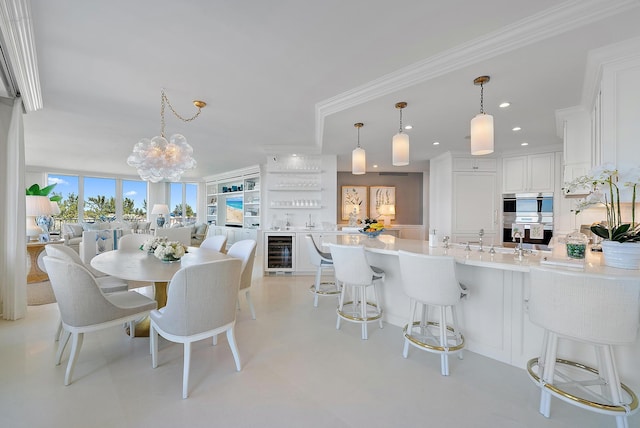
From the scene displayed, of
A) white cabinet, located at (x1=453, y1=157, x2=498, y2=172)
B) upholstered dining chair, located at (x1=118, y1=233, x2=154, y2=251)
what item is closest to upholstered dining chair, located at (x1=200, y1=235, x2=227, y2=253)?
upholstered dining chair, located at (x1=118, y1=233, x2=154, y2=251)

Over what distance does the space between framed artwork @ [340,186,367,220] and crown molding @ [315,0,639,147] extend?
16.1 ft

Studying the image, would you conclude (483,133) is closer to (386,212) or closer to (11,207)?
(11,207)

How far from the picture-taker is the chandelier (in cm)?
312

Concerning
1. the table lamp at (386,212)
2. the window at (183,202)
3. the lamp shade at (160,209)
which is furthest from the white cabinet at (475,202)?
the window at (183,202)

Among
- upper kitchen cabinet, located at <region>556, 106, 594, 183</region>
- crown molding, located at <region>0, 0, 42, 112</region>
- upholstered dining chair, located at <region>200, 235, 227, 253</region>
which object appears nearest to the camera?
crown molding, located at <region>0, 0, 42, 112</region>

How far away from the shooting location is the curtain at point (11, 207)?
9.86 ft

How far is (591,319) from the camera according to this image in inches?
56.5

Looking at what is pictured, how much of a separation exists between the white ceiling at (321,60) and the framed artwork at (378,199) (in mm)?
3650

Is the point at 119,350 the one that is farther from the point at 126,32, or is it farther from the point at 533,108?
the point at 533,108

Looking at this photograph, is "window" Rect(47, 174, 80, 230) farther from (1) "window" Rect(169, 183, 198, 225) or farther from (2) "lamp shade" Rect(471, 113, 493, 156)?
(2) "lamp shade" Rect(471, 113, 493, 156)

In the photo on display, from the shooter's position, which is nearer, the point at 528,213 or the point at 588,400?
the point at 588,400

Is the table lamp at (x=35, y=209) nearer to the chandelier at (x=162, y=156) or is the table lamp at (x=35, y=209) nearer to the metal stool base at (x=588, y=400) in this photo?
the chandelier at (x=162, y=156)

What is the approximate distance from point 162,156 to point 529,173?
239 inches

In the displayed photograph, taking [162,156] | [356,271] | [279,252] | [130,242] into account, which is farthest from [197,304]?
[279,252]
